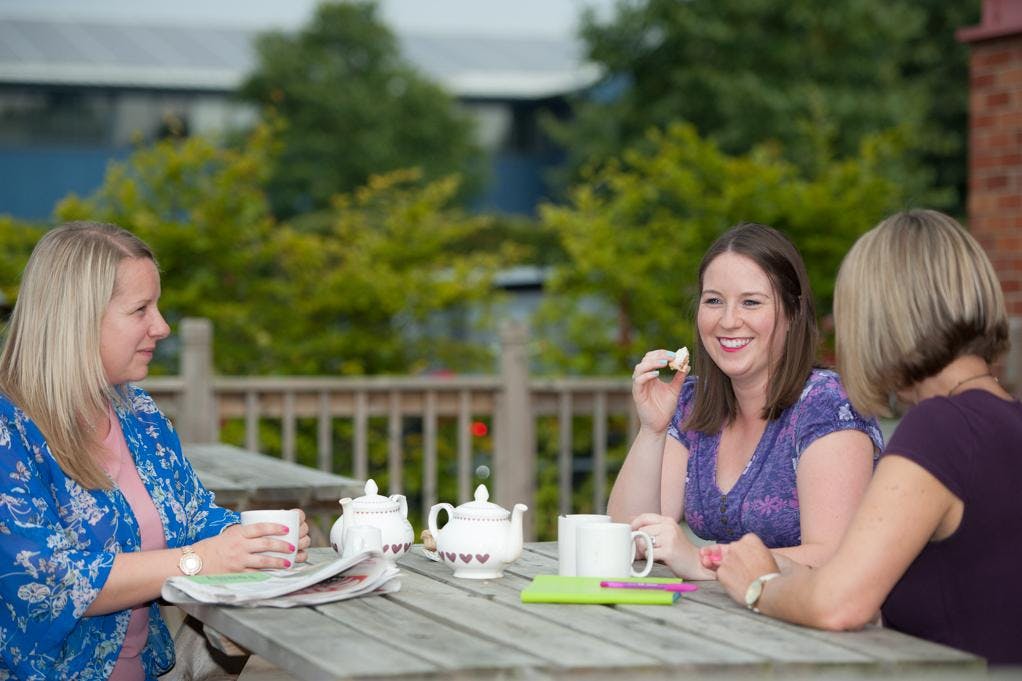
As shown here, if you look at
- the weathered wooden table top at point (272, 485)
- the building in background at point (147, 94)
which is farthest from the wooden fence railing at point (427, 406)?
the building in background at point (147, 94)

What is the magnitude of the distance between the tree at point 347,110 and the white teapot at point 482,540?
89.6 ft

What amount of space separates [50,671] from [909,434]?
163 cm

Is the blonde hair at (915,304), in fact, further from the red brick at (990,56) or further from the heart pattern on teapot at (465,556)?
the red brick at (990,56)

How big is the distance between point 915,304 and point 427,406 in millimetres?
4202

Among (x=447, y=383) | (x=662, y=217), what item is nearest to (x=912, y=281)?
(x=447, y=383)

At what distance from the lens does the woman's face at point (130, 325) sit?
268 cm

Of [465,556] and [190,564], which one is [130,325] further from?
[465,556]

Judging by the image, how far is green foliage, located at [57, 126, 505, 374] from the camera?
6898mm

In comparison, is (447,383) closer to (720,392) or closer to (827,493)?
(720,392)

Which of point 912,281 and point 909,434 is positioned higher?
point 912,281

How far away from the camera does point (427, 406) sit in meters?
6.18

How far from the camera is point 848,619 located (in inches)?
81.4

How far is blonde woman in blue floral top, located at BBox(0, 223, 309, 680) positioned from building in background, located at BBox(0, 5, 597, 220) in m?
23.5

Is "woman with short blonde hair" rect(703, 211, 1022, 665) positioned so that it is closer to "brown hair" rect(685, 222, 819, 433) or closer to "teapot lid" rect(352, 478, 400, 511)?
"brown hair" rect(685, 222, 819, 433)
